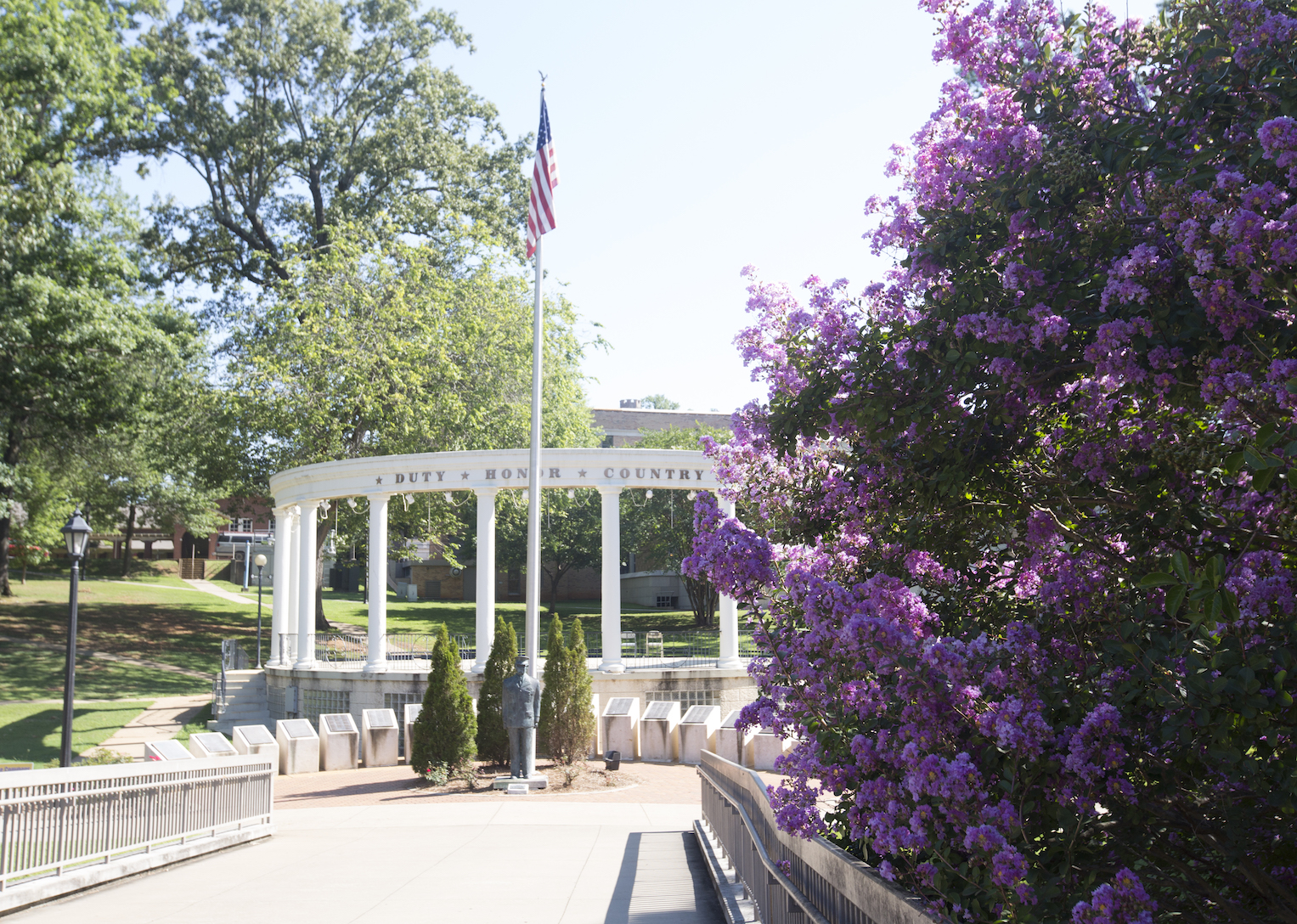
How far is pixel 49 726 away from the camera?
25141 mm

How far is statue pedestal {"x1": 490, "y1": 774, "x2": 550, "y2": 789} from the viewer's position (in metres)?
17.8

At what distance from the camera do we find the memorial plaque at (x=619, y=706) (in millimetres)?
21642

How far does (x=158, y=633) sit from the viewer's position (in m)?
40.0

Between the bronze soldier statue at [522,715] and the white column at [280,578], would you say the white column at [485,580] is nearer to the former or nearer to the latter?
the bronze soldier statue at [522,715]

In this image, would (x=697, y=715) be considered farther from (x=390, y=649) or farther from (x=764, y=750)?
(x=390, y=649)

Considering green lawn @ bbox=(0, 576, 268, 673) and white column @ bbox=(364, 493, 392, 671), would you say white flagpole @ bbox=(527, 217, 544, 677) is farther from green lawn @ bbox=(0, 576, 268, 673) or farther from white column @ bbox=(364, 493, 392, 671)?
green lawn @ bbox=(0, 576, 268, 673)

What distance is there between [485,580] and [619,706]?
13.6 feet

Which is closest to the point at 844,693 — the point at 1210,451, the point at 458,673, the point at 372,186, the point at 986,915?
the point at 986,915

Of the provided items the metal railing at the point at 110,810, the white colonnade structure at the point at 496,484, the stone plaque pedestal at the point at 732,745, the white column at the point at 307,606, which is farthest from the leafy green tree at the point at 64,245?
the stone plaque pedestal at the point at 732,745

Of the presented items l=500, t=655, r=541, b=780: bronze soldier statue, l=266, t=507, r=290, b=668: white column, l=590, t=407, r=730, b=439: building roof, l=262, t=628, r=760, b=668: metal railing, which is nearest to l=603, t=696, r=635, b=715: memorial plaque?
l=262, t=628, r=760, b=668: metal railing

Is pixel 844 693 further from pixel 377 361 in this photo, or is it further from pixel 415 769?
pixel 377 361

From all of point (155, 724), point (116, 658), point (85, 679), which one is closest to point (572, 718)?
point (155, 724)

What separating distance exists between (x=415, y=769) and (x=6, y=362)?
20755 mm

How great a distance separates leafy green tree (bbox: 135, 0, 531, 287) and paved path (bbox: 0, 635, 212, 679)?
45.2 ft
